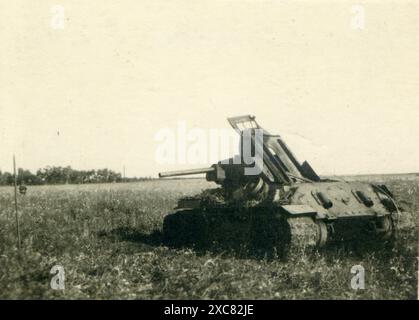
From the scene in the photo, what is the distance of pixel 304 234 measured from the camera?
7.40 meters

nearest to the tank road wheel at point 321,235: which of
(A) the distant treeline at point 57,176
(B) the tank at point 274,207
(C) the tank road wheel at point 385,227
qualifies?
(B) the tank at point 274,207

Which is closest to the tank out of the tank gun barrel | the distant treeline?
the tank gun barrel

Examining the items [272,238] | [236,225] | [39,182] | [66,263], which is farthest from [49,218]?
[39,182]

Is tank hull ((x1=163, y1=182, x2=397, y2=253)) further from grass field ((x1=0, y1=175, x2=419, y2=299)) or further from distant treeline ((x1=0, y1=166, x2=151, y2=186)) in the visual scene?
distant treeline ((x1=0, y1=166, x2=151, y2=186))

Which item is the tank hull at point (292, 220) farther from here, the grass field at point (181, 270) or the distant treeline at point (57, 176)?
the distant treeline at point (57, 176)

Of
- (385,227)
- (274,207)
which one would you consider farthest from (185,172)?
(385,227)

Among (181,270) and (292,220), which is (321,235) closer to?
(292,220)

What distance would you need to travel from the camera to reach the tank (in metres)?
7.65

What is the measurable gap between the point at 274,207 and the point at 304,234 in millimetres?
713

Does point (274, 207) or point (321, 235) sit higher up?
point (274, 207)

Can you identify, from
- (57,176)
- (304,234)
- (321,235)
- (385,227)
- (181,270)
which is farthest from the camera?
(57,176)

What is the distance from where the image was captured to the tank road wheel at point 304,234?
7.32 meters

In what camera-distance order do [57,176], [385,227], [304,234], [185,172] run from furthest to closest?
1. [57,176]
2. [185,172]
3. [385,227]
4. [304,234]
